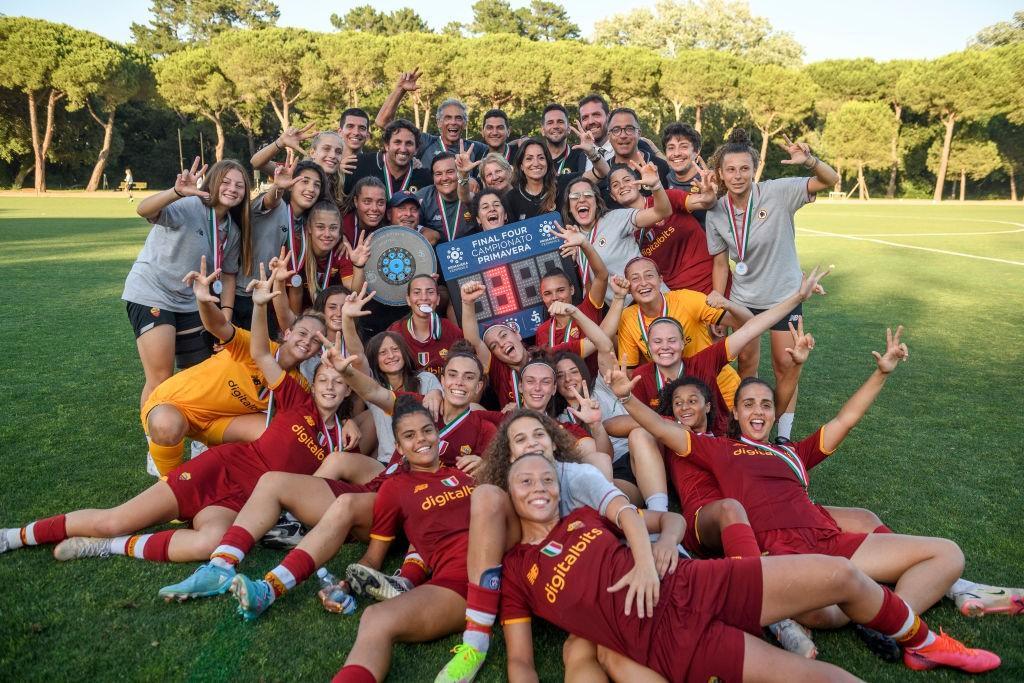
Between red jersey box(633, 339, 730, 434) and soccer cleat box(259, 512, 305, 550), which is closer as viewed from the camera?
soccer cleat box(259, 512, 305, 550)

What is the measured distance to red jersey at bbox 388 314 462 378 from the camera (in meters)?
5.41

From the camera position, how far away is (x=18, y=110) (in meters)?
39.7

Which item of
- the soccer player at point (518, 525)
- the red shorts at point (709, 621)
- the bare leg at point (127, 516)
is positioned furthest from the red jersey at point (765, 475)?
Result: the bare leg at point (127, 516)

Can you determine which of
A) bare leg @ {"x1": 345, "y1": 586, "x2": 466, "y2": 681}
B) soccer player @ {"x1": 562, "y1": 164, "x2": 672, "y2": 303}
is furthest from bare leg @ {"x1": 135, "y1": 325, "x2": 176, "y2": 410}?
soccer player @ {"x1": 562, "y1": 164, "x2": 672, "y2": 303}

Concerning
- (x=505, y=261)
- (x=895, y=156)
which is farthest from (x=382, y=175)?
(x=895, y=156)

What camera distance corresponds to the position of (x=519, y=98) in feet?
150

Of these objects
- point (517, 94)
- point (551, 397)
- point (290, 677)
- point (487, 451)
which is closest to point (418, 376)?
point (551, 397)

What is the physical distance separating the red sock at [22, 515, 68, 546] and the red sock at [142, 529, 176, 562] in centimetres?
49

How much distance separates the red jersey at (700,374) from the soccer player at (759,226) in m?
0.79

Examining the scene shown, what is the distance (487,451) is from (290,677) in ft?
4.54

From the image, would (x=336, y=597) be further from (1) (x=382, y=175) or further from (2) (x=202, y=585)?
(1) (x=382, y=175)

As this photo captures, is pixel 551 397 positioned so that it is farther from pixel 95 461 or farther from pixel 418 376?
pixel 95 461

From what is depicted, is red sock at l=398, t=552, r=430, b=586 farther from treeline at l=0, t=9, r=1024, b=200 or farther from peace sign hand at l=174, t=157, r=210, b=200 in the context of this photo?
treeline at l=0, t=9, r=1024, b=200

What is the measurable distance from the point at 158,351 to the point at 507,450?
3071mm
